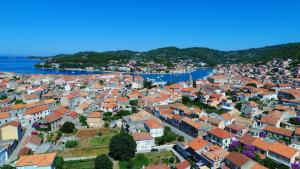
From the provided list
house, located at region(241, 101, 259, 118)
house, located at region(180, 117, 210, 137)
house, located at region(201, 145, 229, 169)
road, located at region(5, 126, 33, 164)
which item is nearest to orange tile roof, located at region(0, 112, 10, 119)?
road, located at region(5, 126, 33, 164)

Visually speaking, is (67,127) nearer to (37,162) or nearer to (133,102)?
(37,162)

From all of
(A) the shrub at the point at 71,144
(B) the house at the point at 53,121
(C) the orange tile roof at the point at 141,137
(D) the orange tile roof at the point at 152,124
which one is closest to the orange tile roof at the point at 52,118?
(B) the house at the point at 53,121

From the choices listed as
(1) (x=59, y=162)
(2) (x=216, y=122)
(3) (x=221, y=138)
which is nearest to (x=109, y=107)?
(2) (x=216, y=122)

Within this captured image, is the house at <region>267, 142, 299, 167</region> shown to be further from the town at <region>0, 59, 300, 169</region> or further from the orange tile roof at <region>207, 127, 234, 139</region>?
the orange tile roof at <region>207, 127, 234, 139</region>

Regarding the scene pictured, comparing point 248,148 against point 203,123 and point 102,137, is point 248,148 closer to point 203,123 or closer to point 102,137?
point 203,123

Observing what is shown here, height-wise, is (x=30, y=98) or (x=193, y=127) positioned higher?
(x=193, y=127)

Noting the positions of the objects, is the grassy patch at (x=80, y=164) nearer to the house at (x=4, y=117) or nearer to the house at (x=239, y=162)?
the house at (x=239, y=162)
